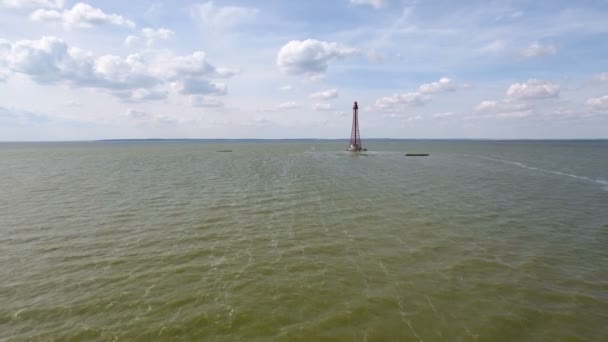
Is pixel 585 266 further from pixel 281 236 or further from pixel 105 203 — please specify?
pixel 105 203

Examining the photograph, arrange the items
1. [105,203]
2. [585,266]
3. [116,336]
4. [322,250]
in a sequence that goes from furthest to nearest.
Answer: [105,203] < [322,250] < [585,266] < [116,336]

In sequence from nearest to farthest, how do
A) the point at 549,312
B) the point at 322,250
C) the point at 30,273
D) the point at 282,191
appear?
the point at 549,312 < the point at 30,273 < the point at 322,250 < the point at 282,191

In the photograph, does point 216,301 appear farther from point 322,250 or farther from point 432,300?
point 432,300

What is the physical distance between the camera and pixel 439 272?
47.9 ft

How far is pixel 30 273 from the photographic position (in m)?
14.4

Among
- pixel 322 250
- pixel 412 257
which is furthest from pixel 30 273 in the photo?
pixel 412 257

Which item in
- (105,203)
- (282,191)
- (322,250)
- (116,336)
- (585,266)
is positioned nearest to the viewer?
(116,336)

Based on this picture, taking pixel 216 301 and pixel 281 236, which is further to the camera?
pixel 281 236

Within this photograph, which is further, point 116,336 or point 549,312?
point 549,312

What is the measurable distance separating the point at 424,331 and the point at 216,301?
777 centimetres

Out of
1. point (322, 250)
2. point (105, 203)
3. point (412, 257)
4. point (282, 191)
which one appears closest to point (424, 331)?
point (412, 257)

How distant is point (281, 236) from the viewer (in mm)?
19500

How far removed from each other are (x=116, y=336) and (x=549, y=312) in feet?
50.8

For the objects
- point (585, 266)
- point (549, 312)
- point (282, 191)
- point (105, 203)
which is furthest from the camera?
point (282, 191)
